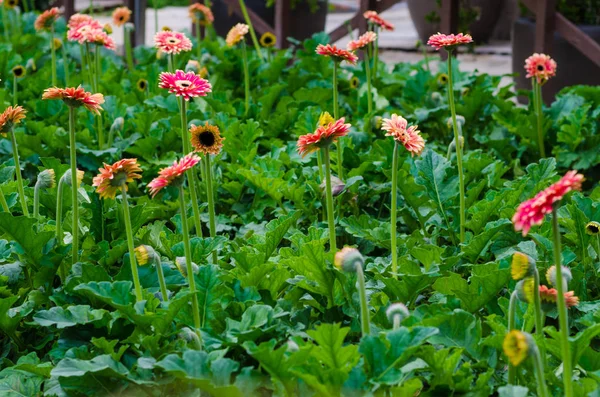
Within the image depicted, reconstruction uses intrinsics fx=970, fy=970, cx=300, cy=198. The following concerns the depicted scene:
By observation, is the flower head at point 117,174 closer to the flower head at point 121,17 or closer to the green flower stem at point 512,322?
the green flower stem at point 512,322

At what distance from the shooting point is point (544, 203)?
131 cm

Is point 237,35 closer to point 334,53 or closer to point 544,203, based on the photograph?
point 334,53

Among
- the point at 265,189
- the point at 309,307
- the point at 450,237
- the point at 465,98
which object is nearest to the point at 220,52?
the point at 465,98

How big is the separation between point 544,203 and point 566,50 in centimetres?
396

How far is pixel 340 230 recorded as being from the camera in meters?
2.43

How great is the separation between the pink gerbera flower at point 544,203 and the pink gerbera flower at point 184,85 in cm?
83

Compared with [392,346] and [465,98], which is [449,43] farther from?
[465,98]

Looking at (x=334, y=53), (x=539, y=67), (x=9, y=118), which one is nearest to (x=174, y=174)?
(x=9, y=118)

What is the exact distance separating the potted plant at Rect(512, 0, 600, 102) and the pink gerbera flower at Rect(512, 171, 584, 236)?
3658 mm

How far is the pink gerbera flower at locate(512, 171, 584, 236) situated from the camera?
129 cm

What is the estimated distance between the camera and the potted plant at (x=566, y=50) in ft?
16.6

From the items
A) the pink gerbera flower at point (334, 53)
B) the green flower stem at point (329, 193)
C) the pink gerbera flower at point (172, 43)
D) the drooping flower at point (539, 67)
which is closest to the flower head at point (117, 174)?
the green flower stem at point (329, 193)

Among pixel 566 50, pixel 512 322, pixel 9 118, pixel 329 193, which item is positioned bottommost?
pixel 566 50

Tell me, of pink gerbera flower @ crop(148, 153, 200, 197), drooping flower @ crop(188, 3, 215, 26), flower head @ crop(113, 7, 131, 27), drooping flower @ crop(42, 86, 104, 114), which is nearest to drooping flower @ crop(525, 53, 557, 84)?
drooping flower @ crop(42, 86, 104, 114)
